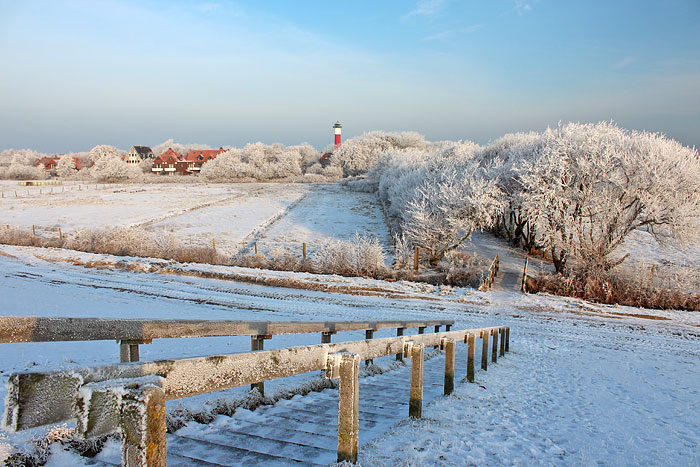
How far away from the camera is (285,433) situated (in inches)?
167

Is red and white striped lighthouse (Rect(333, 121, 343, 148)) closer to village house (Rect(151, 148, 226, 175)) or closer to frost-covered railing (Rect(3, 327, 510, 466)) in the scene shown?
village house (Rect(151, 148, 226, 175))

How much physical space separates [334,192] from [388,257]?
36.8m

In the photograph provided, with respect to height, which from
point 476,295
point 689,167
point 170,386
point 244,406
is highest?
point 689,167

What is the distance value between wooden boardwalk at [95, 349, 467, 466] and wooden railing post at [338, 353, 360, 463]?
0.48 m

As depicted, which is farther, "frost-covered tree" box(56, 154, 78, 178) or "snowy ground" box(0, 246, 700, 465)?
"frost-covered tree" box(56, 154, 78, 178)

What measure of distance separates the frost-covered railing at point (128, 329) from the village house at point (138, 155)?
429 feet

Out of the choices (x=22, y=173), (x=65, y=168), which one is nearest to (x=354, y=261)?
(x=65, y=168)

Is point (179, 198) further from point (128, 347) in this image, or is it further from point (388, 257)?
point (128, 347)

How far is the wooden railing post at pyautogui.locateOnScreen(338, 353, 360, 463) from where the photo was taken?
3.21 metres

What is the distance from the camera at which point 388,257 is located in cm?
2606

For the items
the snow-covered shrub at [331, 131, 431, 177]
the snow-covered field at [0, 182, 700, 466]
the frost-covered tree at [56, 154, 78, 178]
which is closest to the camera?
the snow-covered field at [0, 182, 700, 466]

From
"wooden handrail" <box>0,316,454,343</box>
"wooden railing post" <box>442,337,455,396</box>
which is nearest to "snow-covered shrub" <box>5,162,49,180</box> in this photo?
"wooden handrail" <box>0,316,454,343</box>

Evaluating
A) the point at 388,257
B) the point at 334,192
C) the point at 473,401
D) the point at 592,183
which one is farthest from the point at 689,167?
the point at 334,192

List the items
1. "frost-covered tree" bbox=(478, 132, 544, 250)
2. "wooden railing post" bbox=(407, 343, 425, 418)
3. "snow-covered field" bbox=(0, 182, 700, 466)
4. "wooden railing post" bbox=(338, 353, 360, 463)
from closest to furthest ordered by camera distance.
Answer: "wooden railing post" bbox=(338, 353, 360, 463) → "snow-covered field" bbox=(0, 182, 700, 466) → "wooden railing post" bbox=(407, 343, 425, 418) → "frost-covered tree" bbox=(478, 132, 544, 250)
